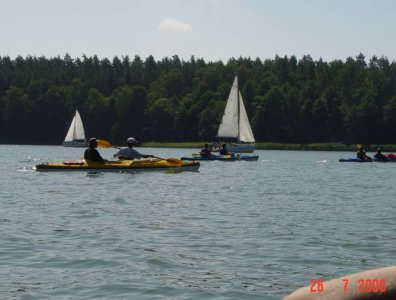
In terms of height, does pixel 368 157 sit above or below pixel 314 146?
below

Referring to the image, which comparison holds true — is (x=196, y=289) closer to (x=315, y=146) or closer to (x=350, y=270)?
(x=350, y=270)

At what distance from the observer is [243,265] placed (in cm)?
1153

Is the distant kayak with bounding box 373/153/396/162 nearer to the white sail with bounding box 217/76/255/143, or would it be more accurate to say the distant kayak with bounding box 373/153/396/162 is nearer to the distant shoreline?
the white sail with bounding box 217/76/255/143

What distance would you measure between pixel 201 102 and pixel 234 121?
58.8 m

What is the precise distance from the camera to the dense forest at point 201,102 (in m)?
114

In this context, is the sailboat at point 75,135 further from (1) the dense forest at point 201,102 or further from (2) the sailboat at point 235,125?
(2) the sailboat at point 235,125

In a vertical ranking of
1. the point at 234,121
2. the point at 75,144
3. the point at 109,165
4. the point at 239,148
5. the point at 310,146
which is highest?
the point at 234,121

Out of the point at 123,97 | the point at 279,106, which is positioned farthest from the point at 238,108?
the point at 123,97

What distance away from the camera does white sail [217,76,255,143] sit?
223 feet

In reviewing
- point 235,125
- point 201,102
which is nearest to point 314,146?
point 201,102

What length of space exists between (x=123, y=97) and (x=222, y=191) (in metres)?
109

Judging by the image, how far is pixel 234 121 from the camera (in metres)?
68.4
